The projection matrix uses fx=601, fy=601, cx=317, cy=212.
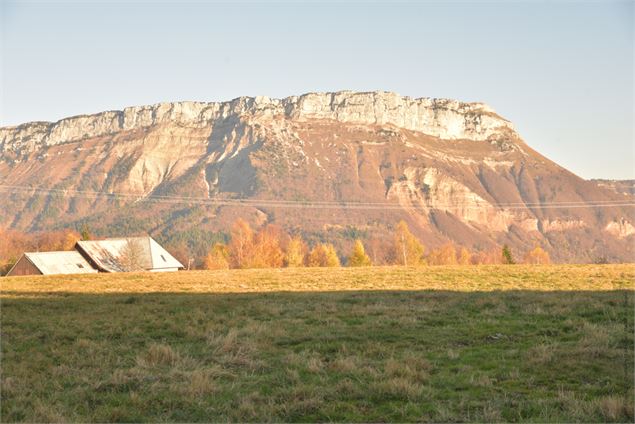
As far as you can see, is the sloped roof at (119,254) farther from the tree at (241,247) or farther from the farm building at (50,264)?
the tree at (241,247)

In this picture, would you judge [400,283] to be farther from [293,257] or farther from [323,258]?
[323,258]

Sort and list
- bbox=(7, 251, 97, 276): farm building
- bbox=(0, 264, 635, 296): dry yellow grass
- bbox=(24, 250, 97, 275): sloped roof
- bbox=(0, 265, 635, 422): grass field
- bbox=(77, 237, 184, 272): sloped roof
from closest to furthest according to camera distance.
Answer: bbox=(0, 265, 635, 422): grass field → bbox=(0, 264, 635, 296): dry yellow grass → bbox=(7, 251, 97, 276): farm building → bbox=(24, 250, 97, 275): sloped roof → bbox=(77, 237, 184, 272): sloped roof

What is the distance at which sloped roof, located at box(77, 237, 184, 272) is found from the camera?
79.1 meters

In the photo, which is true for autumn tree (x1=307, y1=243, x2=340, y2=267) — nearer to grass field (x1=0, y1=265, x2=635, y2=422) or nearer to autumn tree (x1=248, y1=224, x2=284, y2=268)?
autumn tree (x1=248, y1=224, x2=284, y2=268)

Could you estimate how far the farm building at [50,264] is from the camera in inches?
2972

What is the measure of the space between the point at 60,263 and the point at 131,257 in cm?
889

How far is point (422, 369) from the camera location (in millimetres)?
12945

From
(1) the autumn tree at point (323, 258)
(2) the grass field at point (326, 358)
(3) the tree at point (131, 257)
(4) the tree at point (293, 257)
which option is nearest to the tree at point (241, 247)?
(4) the tree at point (293, 257)

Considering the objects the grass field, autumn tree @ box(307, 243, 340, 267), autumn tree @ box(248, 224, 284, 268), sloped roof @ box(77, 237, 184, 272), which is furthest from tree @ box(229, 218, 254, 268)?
the grass field

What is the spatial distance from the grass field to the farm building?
5189 centimetres

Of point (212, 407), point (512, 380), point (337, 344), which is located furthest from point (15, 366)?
point (512, 380)

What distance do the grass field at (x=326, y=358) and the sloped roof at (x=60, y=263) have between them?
170 ft

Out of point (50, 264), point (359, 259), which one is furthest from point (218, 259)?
point (50, 264)

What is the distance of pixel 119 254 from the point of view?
8094cm
